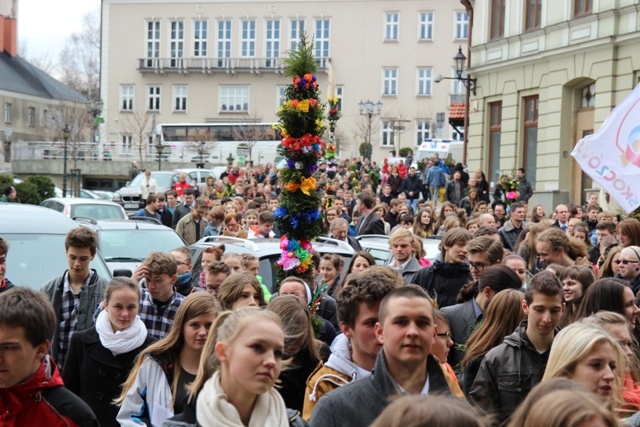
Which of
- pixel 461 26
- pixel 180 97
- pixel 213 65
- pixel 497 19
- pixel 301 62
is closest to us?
pixel 301 62

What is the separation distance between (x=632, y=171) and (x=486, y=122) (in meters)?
22.8

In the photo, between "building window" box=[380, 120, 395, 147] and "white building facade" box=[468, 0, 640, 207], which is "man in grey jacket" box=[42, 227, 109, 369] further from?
"building window" box=[380, 120, 395, 147]

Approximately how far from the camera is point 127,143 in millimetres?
80938

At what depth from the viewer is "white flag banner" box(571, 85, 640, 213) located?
10.7m

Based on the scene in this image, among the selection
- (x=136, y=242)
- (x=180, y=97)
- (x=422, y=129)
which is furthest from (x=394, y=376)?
(x=180, y=97)

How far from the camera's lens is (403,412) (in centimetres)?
282

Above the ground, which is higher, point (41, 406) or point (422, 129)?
point (422, 129)

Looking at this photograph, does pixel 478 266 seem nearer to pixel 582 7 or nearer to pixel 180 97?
pixel 582 7

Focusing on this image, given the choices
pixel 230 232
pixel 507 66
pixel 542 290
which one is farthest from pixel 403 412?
pixel 507 66

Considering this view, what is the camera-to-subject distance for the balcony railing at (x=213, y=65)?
82438mm

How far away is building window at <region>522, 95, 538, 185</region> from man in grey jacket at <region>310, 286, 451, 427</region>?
26.1 metres

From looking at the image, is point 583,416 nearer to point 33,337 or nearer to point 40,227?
point 33,337

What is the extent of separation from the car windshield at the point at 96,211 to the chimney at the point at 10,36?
70046 mm

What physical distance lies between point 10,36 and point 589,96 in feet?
234
